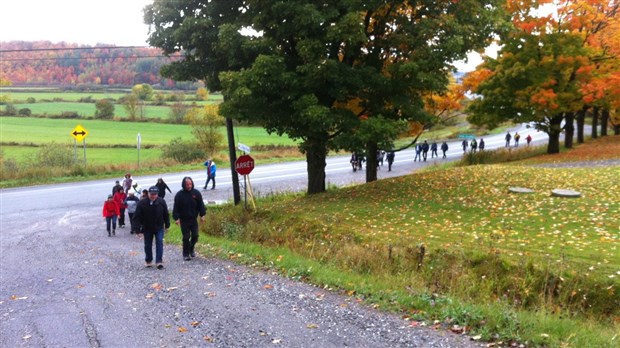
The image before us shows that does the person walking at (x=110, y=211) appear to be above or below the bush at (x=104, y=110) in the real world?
below

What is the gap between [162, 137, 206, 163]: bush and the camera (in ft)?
135

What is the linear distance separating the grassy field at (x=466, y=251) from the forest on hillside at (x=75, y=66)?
28.9m

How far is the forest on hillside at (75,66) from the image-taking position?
45.4m

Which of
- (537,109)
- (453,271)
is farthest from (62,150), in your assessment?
(453,271)

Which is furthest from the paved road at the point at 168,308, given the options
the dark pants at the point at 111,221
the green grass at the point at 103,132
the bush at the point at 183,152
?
the green grass at the point at 103,132

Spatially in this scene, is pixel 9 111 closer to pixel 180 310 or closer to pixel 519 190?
pixel 519 190

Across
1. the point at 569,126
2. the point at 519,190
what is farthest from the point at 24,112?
the point at 519,190

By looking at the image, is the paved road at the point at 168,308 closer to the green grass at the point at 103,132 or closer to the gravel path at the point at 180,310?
the gravel path at the point at 180,310

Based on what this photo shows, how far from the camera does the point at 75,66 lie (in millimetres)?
57094

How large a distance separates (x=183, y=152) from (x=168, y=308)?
3491 cm

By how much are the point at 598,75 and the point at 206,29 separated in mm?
22107

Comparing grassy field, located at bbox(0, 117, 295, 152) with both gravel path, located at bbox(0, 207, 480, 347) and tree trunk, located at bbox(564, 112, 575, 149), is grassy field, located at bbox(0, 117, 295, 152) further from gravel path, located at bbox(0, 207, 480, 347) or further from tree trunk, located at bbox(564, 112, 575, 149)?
gravel path, located at bbox(0, 207, 480, 347)

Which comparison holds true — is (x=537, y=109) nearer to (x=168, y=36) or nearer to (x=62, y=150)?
(x=168, y=36)

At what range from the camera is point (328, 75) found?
14398 millimetres
